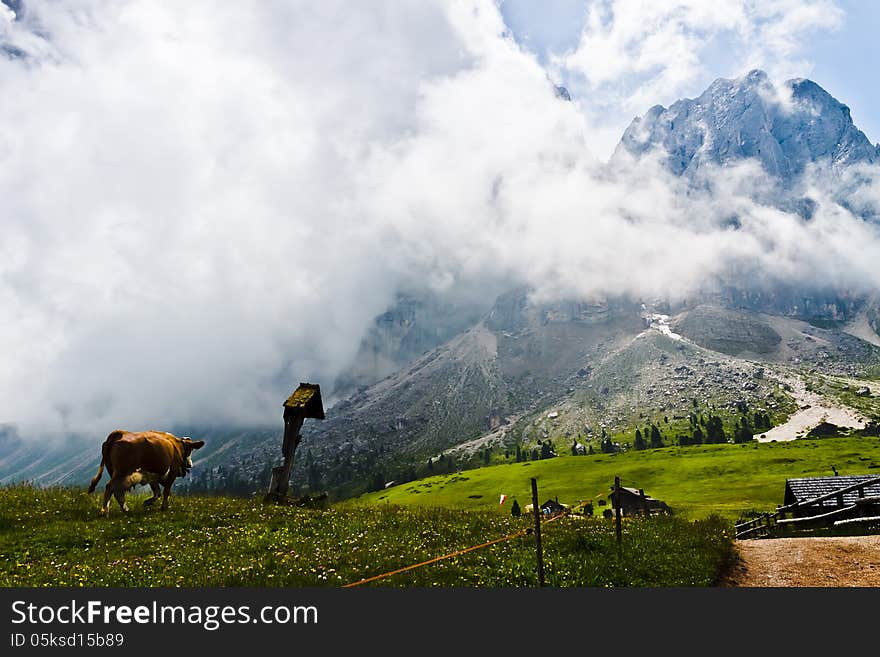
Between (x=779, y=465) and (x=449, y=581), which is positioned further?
(x=779, y=465)

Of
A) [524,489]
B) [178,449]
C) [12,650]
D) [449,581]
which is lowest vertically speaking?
[524,489]

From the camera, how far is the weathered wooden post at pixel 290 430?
978 inches

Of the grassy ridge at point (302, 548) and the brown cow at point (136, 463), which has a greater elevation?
the brown cow at point (136, 463)

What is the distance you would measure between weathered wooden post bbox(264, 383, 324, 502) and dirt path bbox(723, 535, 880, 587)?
723 inches

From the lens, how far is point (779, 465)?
19050 cm

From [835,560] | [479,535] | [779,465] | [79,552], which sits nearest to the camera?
[79,552]

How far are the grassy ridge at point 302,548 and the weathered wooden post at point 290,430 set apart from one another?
2582 mm

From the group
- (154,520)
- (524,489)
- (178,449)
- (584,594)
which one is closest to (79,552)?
(154,520)

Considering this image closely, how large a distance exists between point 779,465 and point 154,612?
22707 cm

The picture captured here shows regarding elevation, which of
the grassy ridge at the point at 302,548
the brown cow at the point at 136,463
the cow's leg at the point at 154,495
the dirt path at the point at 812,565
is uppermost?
the brown cow at the point at 136,463

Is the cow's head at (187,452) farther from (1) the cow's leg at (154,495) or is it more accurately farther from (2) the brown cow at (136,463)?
(1) the cow's leg at (154,495)

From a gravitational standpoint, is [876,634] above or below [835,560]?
above

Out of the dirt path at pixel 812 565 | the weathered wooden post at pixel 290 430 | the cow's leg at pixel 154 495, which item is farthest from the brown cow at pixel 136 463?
the dirt path at pixel 812 565

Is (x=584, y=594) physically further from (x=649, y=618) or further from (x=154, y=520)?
(x=154, y=520)
